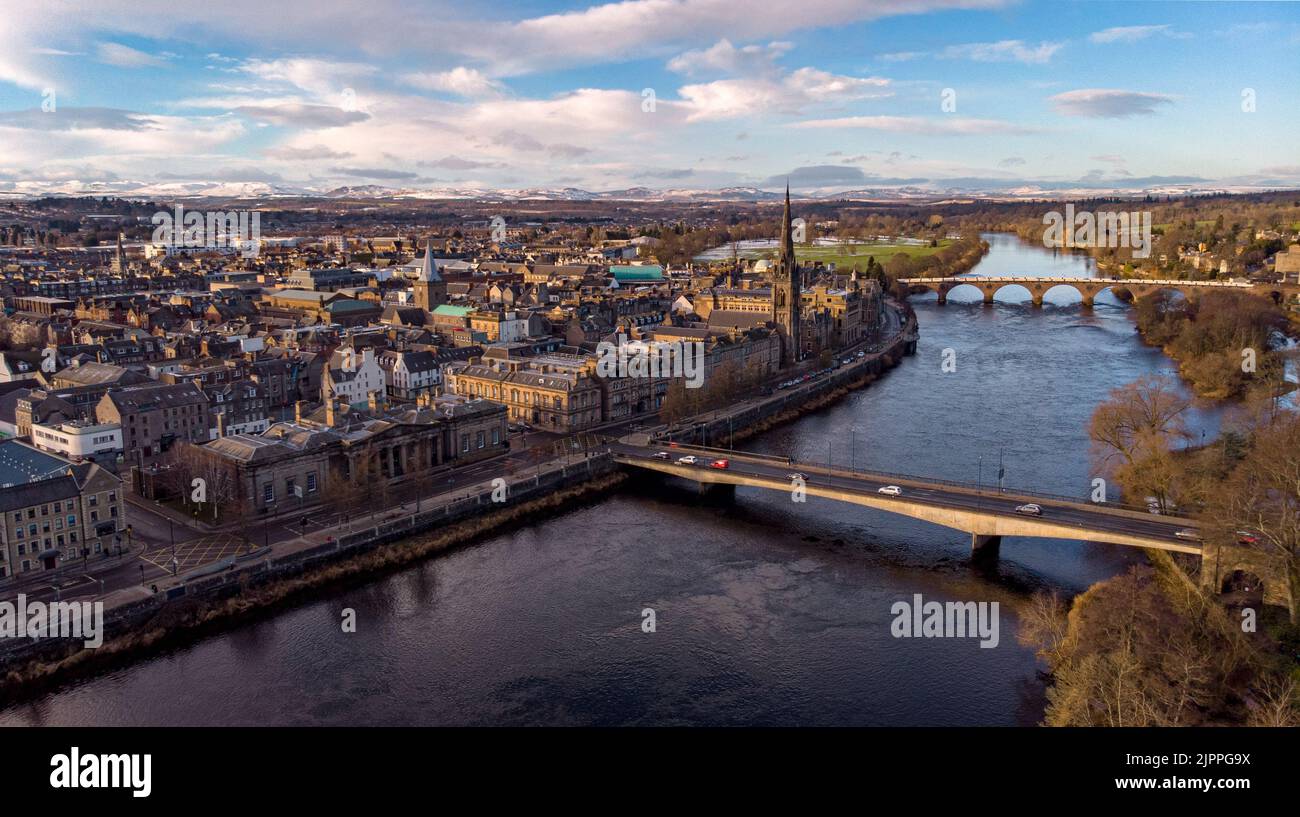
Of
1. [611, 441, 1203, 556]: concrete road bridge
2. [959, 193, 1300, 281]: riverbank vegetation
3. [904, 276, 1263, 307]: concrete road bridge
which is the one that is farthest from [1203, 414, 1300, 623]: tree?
[959, 193, 1300, 281]: riverbank vegetation

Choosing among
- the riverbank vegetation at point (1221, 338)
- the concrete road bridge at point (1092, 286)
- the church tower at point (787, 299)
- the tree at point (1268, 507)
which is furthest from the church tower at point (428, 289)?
the tree at point (1268, 507)

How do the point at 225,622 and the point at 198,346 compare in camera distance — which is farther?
the point at 198,346

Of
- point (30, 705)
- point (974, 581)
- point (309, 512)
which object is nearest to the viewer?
point (30, 705)

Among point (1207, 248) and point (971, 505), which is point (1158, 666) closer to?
point (971, 505)

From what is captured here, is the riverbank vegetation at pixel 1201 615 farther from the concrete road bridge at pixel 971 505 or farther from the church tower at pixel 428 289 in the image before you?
the church tower at pixel 428 289

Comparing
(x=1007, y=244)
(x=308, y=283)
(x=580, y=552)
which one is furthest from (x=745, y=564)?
(x=1007, y=244)

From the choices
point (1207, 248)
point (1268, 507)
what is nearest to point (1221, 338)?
point (1268, 507)
